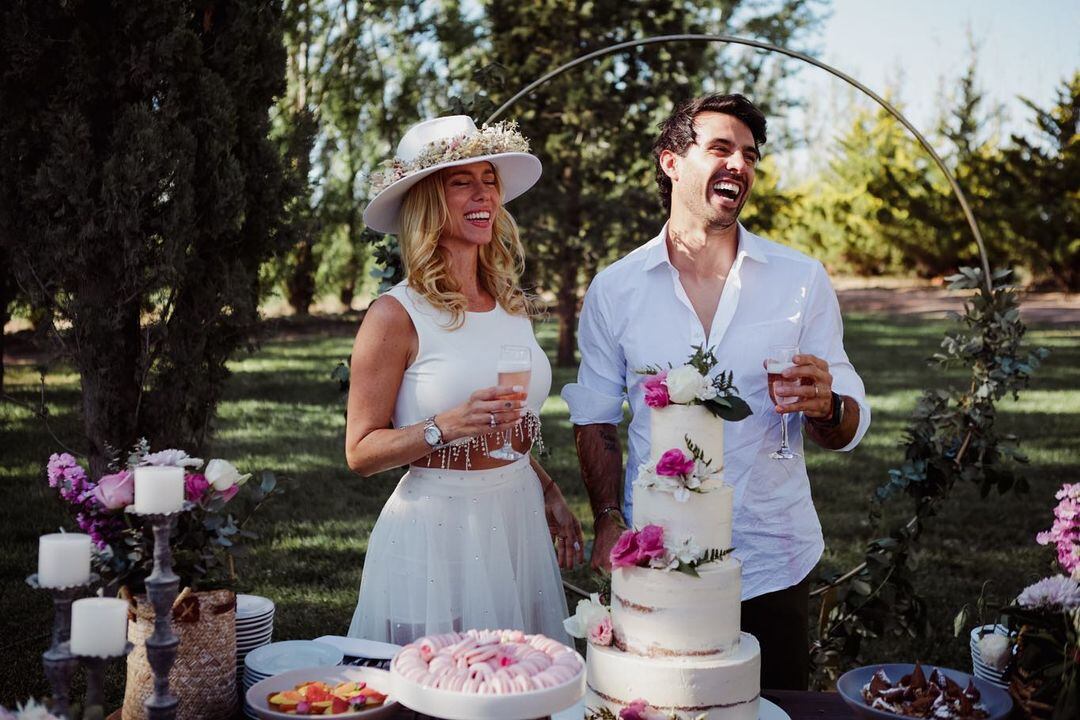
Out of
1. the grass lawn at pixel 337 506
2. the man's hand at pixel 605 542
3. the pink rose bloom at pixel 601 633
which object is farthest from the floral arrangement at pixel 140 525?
the grass lawn at pixel 337 506

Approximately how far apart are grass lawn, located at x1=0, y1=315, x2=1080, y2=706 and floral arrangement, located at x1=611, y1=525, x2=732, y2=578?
3.55 ft

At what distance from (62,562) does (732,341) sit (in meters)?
2.09

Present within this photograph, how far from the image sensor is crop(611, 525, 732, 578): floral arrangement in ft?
7.54

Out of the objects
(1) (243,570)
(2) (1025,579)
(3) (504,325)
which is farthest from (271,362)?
(3) (504,325)

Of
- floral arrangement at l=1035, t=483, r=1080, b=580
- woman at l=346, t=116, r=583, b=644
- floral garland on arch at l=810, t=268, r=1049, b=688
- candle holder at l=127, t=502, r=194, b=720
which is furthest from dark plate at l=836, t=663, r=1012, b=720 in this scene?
floral garland on arch at l=810, t=268, r=1049, b=688

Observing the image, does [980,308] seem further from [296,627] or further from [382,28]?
Answer: [382,28]

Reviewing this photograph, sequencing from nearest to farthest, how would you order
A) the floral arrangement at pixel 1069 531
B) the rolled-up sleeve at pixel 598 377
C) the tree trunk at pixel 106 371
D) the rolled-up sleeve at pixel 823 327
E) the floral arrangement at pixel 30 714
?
the floral arrangement at pixel 30 714, the floral arrangement at pixel 1069 531, the rolled-up sleeve at pixel 823 327, the rolled-up sleeve at pixel 598 377, the tree trunk at pixel 106 371

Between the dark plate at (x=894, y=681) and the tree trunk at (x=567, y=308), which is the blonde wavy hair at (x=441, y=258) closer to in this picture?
the dark plate at (x=894, y=681)

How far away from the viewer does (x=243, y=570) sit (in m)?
6.54

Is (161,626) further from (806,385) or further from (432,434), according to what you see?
(806,385)

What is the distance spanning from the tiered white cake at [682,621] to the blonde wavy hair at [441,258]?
1034 mm

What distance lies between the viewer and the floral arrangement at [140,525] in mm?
2301

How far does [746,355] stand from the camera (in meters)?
3.32

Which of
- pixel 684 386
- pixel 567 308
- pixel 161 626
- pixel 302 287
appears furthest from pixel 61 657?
pixel 302 287
